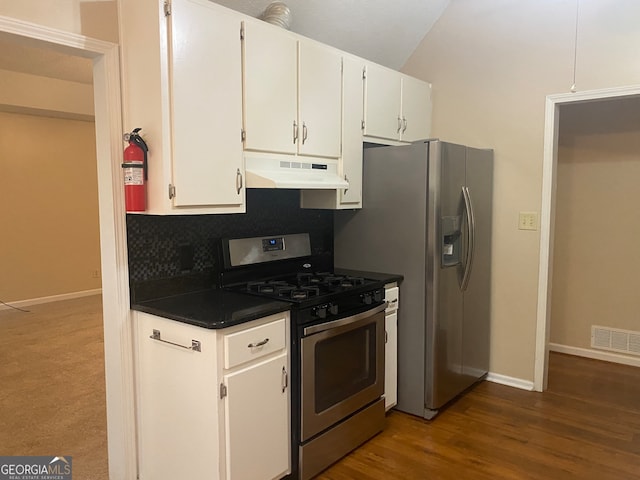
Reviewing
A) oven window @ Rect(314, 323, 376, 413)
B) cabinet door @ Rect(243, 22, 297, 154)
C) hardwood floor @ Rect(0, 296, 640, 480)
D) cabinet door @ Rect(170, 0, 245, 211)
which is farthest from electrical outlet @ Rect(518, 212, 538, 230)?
cabinet door @ Rect(170, 0, 245, 211)

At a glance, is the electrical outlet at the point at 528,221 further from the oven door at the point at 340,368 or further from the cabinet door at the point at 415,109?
the oven door at the point at 340,368

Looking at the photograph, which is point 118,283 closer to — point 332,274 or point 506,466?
point 332,274

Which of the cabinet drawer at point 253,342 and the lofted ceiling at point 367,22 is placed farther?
the lofted ceiling at point 367,22

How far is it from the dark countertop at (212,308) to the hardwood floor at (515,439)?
97cm

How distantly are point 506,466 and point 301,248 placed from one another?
1706 mm

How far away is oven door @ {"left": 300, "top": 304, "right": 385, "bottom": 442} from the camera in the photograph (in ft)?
7.93

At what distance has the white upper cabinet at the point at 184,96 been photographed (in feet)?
6.84

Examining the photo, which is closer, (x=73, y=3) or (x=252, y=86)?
(x=73, y=3)

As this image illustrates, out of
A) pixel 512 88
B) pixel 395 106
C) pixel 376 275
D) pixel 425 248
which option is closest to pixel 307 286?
pixel 376 275

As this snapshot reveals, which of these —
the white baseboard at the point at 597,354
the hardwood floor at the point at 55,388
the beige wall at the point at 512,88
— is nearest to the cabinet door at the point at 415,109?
the beige wall at the point at 512,88

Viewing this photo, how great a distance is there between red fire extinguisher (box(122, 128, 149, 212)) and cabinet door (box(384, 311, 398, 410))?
162 centimetres

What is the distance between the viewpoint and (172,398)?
2238 mm

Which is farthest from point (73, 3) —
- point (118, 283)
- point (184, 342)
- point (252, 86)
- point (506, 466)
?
point (506, 466)

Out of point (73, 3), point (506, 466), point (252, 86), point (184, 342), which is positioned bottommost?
point (506, 466)
